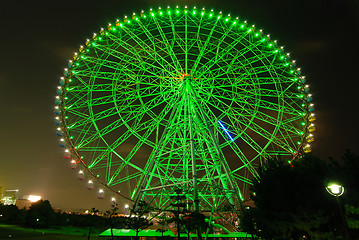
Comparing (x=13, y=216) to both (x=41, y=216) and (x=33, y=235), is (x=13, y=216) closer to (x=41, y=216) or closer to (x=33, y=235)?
(x=41, y=216)

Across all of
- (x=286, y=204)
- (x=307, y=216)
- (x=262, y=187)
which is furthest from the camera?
(x=262, y=187)

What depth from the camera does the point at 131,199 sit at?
2559cm

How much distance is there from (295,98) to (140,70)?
51.2 ft

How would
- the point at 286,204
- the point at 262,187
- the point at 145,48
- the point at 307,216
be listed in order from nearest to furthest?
the point at 307,216 → the point at 286,204 → the point at 262,187 → the point at 145,48

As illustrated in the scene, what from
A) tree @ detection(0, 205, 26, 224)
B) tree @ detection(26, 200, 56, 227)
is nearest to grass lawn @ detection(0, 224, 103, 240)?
tree @ detection(26, 200, 56, 227)

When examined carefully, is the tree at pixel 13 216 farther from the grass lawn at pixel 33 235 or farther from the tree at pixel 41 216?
the grass lawn at pixel 33 235

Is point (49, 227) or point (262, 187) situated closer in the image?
point (262, 187)

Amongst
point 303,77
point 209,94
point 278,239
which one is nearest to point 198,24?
point 209,94

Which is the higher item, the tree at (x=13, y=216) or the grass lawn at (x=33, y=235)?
the tree at (x=13, y=216)

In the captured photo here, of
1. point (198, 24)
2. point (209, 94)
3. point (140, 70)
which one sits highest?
point (198, 24)

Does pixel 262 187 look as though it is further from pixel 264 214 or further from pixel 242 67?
pixel 242 67

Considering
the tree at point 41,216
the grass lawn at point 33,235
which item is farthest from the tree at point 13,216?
the grass lawn at point 33,235

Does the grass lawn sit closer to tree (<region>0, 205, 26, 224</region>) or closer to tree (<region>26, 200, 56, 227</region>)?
tree (<region>26, 200, 56, 227</region>)

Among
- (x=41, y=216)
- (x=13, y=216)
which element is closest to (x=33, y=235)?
(x=41, y=216)
